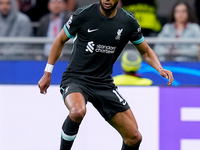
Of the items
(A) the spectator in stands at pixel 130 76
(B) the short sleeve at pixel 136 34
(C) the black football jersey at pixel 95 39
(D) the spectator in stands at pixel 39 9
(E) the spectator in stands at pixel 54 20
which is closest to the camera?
(C) the black football jersey at pixel 95 39

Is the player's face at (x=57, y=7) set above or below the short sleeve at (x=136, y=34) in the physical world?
below

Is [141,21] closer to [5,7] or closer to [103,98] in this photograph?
[5,7]

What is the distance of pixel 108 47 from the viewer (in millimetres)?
4887

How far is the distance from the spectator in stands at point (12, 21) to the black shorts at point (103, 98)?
3.57 m

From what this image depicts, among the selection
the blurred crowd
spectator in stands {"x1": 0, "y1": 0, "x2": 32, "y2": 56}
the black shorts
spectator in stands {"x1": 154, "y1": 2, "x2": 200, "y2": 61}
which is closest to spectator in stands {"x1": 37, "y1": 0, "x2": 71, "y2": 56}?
the blurred crowd

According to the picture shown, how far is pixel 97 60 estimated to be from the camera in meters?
4.89

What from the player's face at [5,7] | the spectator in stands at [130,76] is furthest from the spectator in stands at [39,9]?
the spectator in stands at [130,76]

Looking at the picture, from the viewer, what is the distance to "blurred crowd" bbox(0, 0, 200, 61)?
25.6 feet

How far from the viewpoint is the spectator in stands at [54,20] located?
27.0 feet

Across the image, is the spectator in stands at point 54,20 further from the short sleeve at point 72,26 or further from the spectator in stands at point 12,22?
the short sleeve at point 72,26

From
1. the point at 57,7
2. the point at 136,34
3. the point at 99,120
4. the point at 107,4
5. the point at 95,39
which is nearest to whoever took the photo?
the point at 107,4

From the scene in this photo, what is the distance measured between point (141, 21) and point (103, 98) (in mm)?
3867

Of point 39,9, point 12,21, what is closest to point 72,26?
point 12,21

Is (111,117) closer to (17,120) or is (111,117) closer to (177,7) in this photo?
(17,120)
